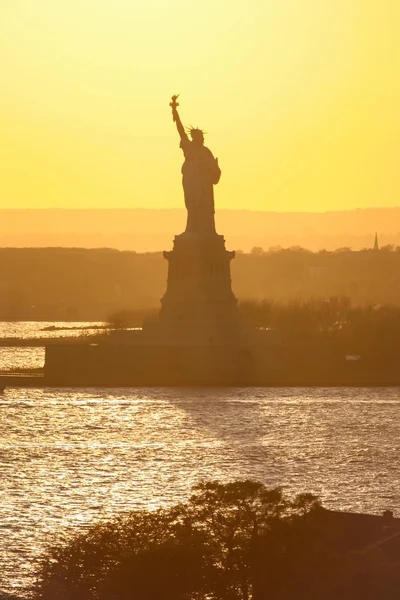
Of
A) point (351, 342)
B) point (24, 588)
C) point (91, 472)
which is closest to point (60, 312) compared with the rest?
point (351, 342)

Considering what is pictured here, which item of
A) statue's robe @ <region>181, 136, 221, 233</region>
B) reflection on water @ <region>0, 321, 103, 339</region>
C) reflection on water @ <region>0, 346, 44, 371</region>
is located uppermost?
statue's robe @ <region>181, 136, 221, 233</region>

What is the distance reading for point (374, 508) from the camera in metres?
27.6

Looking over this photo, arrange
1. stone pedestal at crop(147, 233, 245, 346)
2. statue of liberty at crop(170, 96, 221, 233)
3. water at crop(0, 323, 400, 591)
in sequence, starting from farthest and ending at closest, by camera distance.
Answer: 1. statue of liberty at crop(170, 96, 221, 233)
2. stone pedestal at crop(147, 233, 245, 346)
3. water at crop(0, 323, 400, 591)

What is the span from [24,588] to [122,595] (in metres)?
2.48

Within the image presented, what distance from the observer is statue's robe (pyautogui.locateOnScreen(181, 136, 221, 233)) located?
51.9 m

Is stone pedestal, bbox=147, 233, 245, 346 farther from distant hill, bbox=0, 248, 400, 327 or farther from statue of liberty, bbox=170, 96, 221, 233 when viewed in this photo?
distant hill, bbox=0, 248, 400, 327

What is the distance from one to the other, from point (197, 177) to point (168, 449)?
16839mm

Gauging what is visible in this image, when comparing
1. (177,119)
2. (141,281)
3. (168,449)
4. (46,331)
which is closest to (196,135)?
(177,119)

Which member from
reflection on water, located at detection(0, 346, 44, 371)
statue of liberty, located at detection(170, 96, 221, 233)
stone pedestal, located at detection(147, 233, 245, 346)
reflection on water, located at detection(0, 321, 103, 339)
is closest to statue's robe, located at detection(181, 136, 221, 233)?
statue of liberty, located at detection(170, 96, 221, 233)

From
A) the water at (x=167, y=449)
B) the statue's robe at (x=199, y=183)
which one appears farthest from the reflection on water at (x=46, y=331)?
the water at (x=167, y=449)

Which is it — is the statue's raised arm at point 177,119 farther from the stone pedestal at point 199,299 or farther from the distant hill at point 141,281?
the distant hill at point 141,281

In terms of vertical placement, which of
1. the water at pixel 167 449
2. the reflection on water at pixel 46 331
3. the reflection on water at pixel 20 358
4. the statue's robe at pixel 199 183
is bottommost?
the water at pixel 167 449

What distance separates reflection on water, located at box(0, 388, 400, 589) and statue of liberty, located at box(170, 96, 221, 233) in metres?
5.62

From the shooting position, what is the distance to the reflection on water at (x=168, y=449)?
93.0ft
